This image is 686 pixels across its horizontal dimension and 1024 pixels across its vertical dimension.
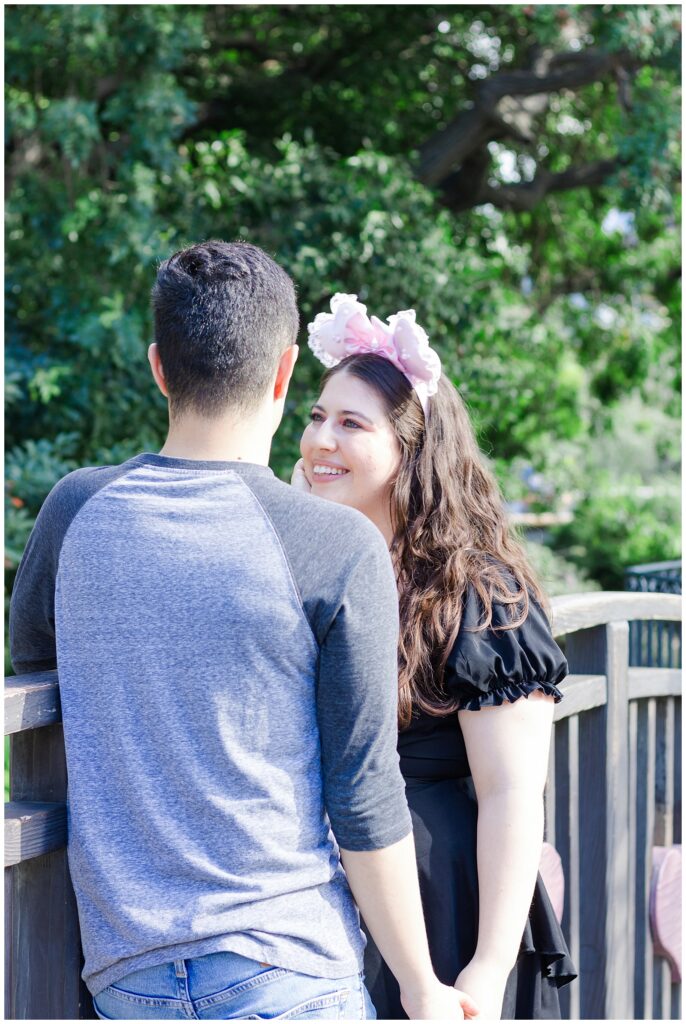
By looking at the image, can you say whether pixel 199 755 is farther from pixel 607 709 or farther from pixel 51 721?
pixel 607 709

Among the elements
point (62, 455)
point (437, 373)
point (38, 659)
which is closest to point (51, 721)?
point (38, 659)

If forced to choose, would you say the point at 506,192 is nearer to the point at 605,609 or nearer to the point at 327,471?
the point at 605,609

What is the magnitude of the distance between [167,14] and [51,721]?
16.0 feet

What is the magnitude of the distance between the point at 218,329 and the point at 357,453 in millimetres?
755

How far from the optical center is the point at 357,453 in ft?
6.77

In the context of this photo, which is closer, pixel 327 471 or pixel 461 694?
pixel 461 694

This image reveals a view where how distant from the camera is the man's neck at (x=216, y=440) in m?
1.34

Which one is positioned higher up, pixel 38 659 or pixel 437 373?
pixel 437 373

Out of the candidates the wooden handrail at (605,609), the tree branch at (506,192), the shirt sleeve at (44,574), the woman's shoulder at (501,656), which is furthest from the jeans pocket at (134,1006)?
the tree branch at (506,192)

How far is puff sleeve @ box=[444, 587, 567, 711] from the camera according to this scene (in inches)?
68.2

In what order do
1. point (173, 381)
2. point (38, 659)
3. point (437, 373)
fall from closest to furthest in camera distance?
1. point (173, 381)
2. point (38, 659)
3. point (437, 373)

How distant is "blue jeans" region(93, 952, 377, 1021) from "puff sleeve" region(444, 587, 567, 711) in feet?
1.84

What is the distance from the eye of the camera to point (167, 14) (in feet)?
17.5

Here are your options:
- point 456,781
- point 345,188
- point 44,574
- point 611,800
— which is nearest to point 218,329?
point 44,574
